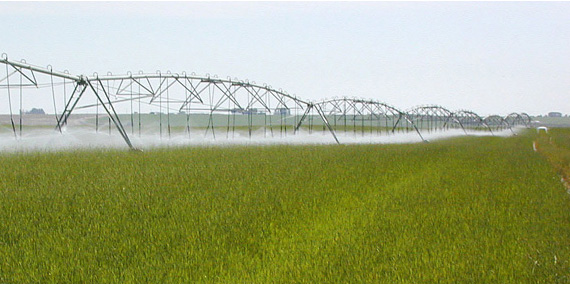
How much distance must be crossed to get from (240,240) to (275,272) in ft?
5.04

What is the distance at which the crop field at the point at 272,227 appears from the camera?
238 inches

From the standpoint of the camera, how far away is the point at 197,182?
12.1 meters

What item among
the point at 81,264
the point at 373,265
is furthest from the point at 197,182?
the point at 373,265

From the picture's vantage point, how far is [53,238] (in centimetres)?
736

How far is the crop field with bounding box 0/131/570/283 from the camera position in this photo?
19.8 feet

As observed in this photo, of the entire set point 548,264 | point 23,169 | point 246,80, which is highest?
point 246,80

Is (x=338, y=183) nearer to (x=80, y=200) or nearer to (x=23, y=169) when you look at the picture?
(x=80, y=200)

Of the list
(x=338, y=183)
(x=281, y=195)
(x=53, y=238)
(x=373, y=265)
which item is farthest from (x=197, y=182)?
(x=373, y=265)

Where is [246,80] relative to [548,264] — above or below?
above

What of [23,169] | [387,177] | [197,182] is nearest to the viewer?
[197,182]

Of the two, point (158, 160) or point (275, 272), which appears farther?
point (158, 160)

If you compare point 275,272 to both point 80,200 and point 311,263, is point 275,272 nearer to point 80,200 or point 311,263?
point 311,263

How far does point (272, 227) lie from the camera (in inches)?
320

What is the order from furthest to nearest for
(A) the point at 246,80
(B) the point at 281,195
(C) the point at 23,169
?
(A) the point at 246,80
(C) the point at 23,169
(B) the point at 281,195
